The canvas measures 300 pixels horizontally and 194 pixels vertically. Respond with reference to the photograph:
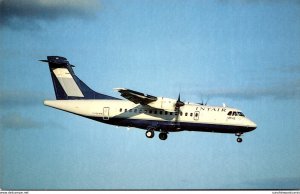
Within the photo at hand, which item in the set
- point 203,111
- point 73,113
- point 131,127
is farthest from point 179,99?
point 73,113

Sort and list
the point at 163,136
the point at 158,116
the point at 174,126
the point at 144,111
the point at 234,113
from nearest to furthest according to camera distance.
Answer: the point at 234,113, the point at 174,126, the point at 158,116, the point at 144,111, the point at 163,136

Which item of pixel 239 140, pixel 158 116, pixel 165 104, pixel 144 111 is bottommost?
pixel 239 140

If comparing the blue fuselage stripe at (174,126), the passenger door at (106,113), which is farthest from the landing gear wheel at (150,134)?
the passenger door at (106,113)

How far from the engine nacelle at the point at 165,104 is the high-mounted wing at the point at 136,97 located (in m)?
0.34

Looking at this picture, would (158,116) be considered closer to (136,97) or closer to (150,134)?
(150,134)

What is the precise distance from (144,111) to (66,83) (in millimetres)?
7702

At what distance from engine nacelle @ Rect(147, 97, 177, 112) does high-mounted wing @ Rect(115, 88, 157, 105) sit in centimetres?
34

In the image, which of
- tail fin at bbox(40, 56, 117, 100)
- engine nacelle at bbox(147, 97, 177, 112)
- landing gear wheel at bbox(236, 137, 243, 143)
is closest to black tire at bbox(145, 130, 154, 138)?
engine nacelle at bbox(147, 97, 177, 112)

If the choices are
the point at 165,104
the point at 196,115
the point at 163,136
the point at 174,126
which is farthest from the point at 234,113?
the point at 163,136

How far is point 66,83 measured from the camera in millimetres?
39531

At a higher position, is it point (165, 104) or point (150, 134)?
point (165, 104)

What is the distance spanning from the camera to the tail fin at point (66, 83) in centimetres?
3884

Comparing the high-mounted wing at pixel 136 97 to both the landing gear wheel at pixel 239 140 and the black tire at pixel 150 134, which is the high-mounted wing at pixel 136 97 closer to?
the black tire at pixel 150 134

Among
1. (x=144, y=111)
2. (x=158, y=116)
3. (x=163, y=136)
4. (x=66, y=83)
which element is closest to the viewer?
(x=158, y=116)
